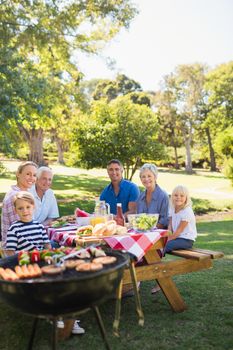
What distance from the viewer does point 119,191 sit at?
550 centimetres

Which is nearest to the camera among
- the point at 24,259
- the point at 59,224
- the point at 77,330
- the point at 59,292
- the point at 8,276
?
the point at 59,292

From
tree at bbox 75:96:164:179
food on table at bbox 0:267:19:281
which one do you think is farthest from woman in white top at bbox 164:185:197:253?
tree at bbox 75:96:164:179

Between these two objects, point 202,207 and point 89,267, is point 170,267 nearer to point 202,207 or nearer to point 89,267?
point 89,267

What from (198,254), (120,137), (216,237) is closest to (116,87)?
(120,137)

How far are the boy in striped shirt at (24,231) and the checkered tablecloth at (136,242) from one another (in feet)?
2.26

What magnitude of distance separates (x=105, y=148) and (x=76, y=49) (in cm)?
467

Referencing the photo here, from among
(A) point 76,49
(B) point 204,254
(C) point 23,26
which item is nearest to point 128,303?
(B) point 204,254

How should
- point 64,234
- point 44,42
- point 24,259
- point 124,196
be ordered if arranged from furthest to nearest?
1. point 44,42
2. point 124,196
3. point 64,234
4. point 24,259

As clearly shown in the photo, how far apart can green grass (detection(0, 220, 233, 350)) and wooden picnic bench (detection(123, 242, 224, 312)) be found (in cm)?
18

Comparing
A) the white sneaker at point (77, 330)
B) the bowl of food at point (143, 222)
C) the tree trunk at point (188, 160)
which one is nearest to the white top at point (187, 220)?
the bowl of food at point (143, 222)

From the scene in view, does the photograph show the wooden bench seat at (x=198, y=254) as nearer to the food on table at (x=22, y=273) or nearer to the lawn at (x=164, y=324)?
the lawn at (x=164, y=324)

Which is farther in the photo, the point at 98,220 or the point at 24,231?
the point at 98,220

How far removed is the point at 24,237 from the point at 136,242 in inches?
42.0

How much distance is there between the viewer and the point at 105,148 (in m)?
18.3
